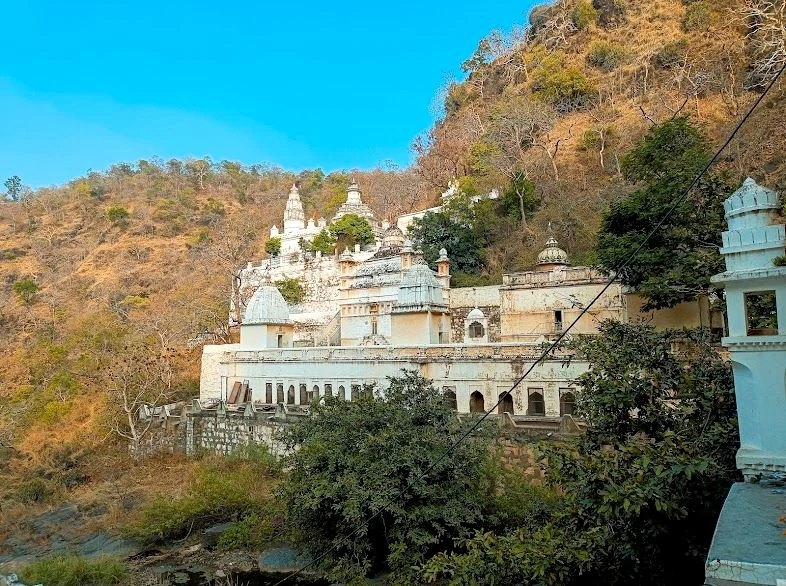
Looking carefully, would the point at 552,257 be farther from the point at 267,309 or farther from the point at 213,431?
the point at 213,431

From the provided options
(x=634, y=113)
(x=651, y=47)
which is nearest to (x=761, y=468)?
(x=634, y=113)

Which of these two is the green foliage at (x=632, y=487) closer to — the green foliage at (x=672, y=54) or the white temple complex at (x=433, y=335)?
the white temple complex at (x=433, y=335)

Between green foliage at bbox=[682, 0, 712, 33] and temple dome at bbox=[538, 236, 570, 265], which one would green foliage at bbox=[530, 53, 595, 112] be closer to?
green foliage at bbox=[682, 0, 712, 33]

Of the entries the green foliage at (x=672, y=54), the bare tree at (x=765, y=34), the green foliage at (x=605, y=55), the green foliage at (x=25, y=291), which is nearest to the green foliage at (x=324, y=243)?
the green foliage at (x=605, y=55)

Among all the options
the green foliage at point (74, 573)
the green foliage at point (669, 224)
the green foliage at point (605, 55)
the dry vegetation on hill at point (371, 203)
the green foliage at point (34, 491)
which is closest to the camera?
the green foliage at point (74, 573)

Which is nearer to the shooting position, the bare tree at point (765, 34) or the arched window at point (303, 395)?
the arched window at point (303, 395)

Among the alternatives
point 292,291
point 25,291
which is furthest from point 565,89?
point 25,291

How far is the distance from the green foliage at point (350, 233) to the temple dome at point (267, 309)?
1501cm

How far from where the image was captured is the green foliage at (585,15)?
49094mm

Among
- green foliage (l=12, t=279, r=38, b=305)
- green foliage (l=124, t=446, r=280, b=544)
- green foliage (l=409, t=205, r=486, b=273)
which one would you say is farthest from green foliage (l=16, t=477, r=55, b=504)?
green foliage (l=12, t=279, r=38, b=305)

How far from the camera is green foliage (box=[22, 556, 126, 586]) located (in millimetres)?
13840

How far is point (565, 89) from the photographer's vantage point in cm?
4419

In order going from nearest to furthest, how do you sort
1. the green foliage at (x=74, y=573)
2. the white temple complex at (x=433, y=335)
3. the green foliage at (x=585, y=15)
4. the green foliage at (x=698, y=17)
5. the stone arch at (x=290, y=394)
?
the green foliage at (x=74, y=573)
the white temple complex at (x=433, y=335)
the stone arch at (x=290, y=394)
the green foliage at (x=698, y=17)
the green foliage at (x=585, y=15)

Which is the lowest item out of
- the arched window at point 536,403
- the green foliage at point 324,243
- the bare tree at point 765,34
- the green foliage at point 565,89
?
the arched window at point 536,403
